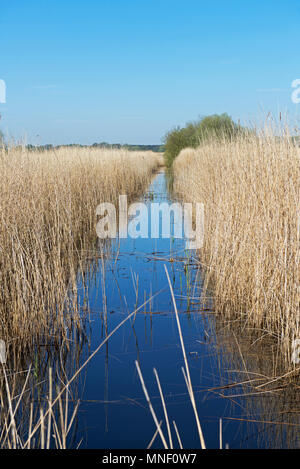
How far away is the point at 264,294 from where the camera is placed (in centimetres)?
342

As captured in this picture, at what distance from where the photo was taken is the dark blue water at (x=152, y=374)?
7.93ft

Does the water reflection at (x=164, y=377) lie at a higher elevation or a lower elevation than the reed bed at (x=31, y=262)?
lower

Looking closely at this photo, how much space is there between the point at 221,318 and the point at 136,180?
35.3ft

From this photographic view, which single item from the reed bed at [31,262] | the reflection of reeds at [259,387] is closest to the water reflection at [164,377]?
the reflection of reeds at [259,387]

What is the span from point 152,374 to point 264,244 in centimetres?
132

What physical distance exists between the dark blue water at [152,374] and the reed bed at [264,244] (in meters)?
0.35

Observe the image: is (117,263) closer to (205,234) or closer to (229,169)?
(205,234)

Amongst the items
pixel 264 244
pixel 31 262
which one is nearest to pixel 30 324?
pixel 31 262

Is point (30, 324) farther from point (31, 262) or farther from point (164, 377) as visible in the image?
point (164, 377)

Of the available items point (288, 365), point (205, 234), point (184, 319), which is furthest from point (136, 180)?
point (288, 365)

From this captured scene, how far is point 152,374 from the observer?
10.0 ft

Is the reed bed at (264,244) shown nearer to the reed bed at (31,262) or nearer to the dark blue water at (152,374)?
the dark blue water at (152,374)

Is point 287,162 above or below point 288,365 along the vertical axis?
above

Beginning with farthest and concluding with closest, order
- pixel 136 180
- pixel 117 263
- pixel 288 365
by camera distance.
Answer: pixel 136 180
pixel 117 263
pixel 288 365
